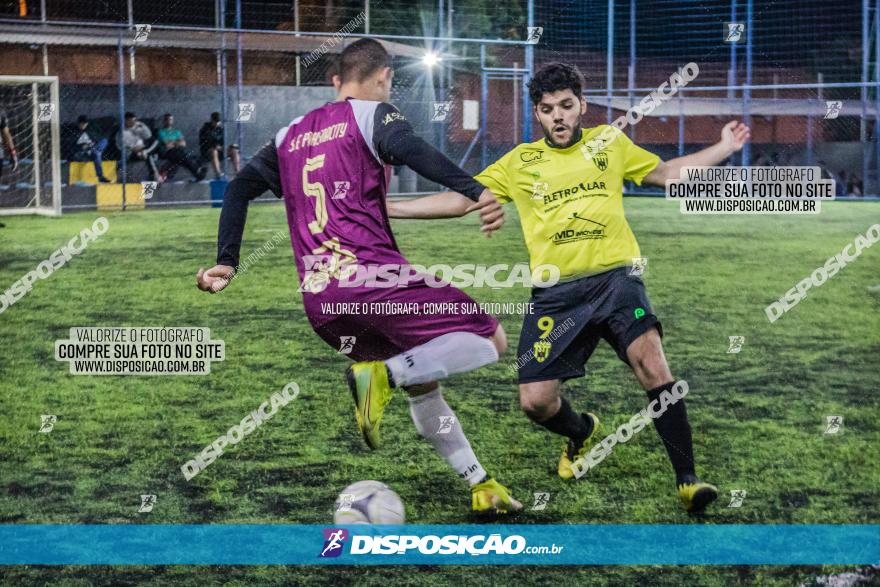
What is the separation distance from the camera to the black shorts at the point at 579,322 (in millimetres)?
4766

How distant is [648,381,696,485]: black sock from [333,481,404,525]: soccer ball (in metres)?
1.09

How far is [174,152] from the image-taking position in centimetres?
1555

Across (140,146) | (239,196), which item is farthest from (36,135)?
(239,196)

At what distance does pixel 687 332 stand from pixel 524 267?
9.96ft

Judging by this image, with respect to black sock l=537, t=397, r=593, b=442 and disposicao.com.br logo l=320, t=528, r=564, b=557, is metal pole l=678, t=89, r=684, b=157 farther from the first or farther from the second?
disposicao.com.br logo l=320, t=528, r=564, b=557

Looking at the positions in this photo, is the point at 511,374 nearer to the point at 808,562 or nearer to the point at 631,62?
the point at 808,562

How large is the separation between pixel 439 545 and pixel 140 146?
1267 cm

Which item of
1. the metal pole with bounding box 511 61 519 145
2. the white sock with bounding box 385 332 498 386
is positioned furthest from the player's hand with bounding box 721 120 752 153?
the metal pole with bounding box 511 61 519 145

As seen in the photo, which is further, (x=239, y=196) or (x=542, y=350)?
(x=542, y=350)

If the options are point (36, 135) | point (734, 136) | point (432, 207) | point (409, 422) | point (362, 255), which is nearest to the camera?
point (362, 255)

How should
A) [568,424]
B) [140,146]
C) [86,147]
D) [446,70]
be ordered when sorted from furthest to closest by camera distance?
[86,147] → [140,146] → [446,70] → [568,424]

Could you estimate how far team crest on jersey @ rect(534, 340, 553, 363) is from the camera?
4930 millimetres

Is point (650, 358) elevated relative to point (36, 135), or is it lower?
lower

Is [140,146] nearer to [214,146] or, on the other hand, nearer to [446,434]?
[214,146]
